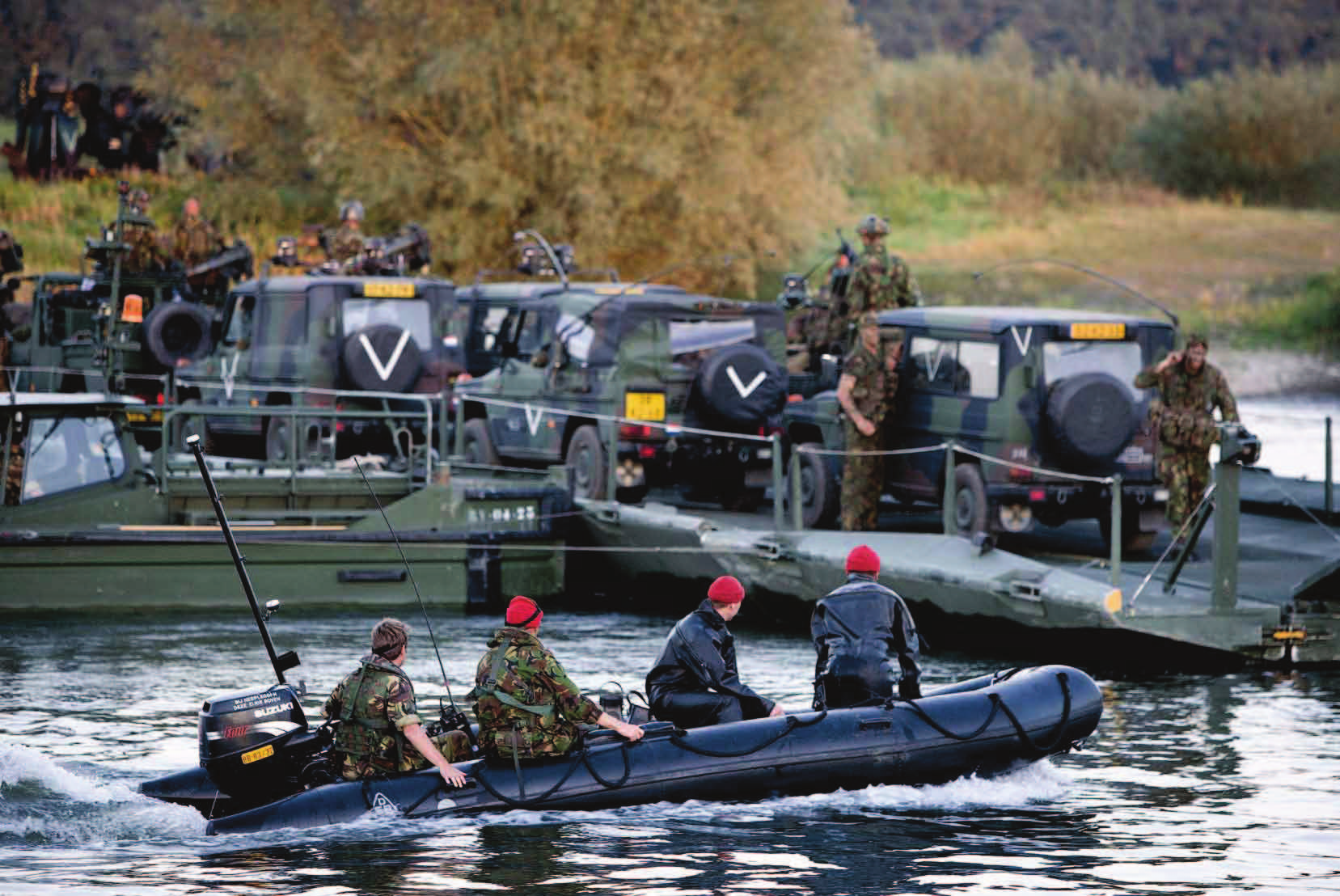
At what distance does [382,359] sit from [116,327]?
4.66 metres

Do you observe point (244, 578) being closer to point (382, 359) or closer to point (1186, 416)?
point (1186, 416)

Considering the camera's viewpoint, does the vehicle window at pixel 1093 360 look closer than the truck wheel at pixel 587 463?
Yes

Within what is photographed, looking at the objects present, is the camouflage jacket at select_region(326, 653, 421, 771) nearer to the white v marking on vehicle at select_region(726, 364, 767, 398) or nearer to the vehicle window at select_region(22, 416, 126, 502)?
the vehicle window at select_region(22, 416, 126, 502)

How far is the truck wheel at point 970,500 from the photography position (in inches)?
757

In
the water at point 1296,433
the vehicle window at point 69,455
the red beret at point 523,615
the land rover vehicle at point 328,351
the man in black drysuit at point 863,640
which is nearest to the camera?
the red beret at point 523,615

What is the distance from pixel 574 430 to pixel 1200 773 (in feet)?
31.5

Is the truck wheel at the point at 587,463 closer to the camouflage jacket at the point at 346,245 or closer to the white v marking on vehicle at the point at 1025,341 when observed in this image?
the white v marking on vehicle at the point at 1025,341

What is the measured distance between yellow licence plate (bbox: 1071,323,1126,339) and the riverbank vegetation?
22786 millimetres

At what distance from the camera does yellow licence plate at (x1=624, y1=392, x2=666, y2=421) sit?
22016mm

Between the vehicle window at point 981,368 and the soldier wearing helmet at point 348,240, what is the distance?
32.7ft

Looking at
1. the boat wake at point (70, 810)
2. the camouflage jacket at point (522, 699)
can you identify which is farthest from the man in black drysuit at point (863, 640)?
the boat wake at point (70, 810)

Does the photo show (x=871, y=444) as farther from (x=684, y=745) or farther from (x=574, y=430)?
(x=684, y=745)

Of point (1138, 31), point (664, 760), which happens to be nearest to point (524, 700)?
point (664, 760)

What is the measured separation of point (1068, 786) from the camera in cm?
1400
